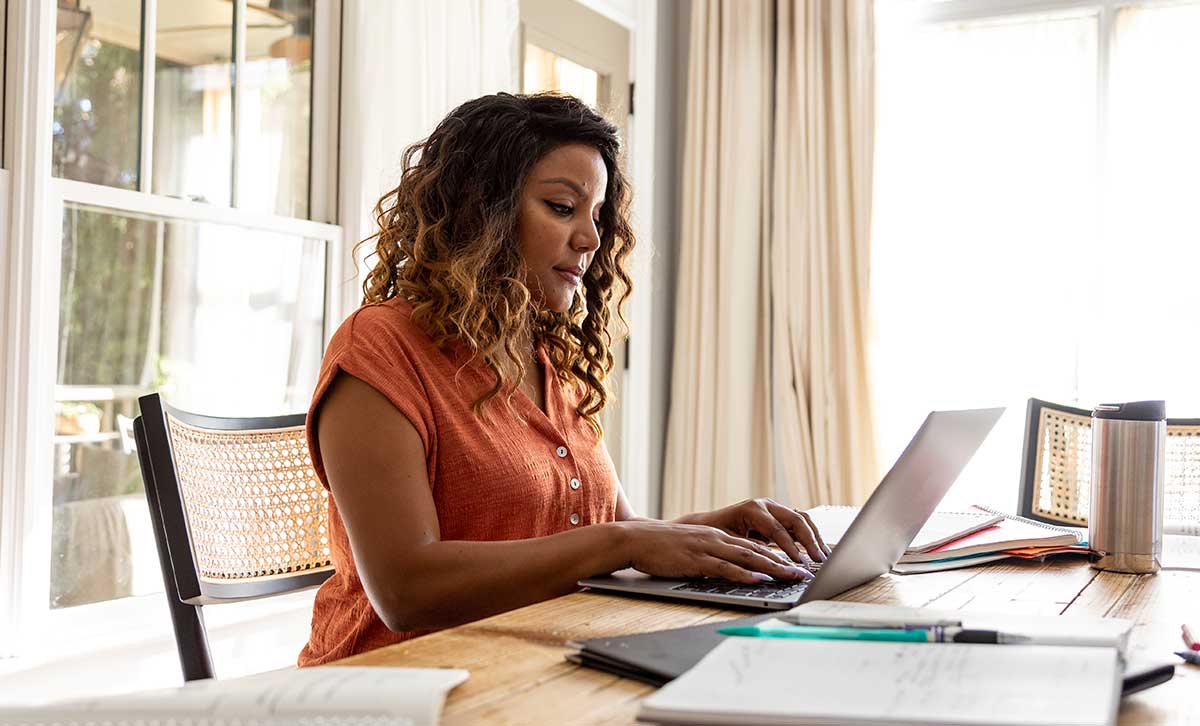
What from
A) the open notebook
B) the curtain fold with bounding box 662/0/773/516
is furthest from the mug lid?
the curtain fold with bounding box 662/0/773/516

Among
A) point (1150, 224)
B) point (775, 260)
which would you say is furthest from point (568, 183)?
point (1150, 224)

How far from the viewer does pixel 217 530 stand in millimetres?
1377

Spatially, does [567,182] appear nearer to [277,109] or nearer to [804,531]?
[804,531]

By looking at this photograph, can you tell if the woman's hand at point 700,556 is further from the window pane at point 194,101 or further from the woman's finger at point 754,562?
the window pane at point 194,101

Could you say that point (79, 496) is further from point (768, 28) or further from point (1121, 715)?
point (768, 28)

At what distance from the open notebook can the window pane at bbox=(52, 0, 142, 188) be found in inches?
60.6

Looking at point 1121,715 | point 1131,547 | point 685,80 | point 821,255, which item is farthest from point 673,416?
point 1121,715

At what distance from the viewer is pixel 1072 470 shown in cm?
199

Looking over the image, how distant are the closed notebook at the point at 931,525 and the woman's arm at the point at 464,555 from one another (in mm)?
272

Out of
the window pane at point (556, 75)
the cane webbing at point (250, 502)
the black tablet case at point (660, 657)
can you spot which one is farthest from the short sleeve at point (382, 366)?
the window pane at point (556, 75)

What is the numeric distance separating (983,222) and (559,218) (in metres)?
2.30

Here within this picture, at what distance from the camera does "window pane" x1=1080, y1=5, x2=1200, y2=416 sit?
3.24m

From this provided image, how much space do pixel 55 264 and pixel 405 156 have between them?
0.66 m

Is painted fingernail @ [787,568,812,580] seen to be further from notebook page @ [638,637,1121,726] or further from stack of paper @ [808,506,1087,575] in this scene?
notebook page @ [638,637,1121,726]
